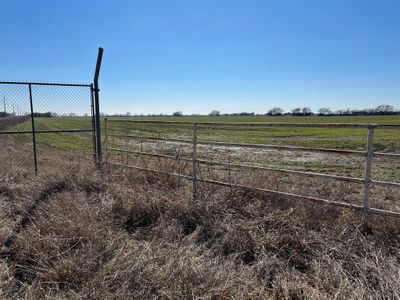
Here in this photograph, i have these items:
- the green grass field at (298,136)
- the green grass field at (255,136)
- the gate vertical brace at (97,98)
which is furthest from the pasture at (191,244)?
the green grass field at (298,136)

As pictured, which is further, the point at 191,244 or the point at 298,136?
the point at 298,136

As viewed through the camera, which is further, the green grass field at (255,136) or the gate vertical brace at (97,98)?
the green grass field at (255,136)

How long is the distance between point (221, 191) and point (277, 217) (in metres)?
1.33

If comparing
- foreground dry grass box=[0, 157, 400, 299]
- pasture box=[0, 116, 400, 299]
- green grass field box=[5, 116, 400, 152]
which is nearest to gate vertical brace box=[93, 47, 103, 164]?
green grass field box=[5, 116, 400, 152]

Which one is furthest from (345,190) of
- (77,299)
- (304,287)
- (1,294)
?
(1,294)

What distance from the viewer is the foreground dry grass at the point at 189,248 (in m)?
3.14

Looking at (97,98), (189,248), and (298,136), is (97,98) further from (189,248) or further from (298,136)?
(298,136)

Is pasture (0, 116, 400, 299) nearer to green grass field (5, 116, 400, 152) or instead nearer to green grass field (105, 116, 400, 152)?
green grass field (5, 116, 400, 152)

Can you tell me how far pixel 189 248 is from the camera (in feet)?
12.8

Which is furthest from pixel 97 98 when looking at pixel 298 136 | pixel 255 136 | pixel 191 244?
pixel 298 136

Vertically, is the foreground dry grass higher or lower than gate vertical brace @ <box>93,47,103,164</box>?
lower

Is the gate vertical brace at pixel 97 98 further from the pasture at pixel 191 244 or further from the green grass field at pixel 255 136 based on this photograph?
the pasture at pixel 191 244

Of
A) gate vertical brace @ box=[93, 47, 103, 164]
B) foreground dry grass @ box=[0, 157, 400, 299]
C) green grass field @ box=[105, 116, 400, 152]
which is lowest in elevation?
green grass field @ box=[105, 116, 400, 152]

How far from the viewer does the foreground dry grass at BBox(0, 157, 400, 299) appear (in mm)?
3137
